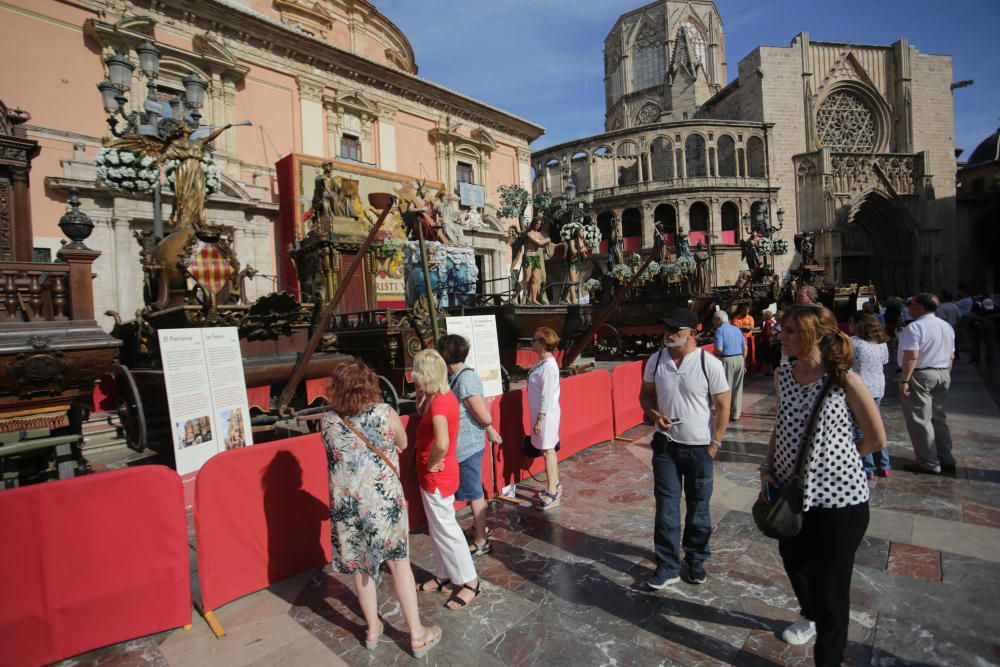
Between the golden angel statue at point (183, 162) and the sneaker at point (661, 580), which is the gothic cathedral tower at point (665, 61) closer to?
the golden angel statue at point (183, 162)

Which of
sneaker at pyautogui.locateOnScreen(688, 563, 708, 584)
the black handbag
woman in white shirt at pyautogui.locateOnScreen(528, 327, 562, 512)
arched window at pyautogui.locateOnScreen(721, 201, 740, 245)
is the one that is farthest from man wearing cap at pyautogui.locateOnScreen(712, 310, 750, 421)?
arched window at pyautogui.locateOnScreen(721, 201, 740, 245)

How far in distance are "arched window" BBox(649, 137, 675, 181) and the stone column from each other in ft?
105

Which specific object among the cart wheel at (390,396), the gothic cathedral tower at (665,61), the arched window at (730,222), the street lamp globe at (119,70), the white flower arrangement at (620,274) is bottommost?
the cart wheel at (390,396)

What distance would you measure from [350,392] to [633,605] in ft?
7.45

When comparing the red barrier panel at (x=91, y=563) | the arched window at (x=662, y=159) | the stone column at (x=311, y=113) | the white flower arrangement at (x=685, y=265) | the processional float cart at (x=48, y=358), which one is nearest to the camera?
the red barrier panel at (x=91, y=563)

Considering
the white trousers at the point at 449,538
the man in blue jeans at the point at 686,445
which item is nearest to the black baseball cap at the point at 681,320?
the man in blue jeans at the point at 686,445

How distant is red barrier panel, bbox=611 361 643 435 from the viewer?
7.22m

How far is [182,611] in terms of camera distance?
3.18 metres

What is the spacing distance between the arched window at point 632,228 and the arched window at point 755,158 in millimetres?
9708

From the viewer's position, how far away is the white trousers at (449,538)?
3232 mm

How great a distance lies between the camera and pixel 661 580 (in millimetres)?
3340

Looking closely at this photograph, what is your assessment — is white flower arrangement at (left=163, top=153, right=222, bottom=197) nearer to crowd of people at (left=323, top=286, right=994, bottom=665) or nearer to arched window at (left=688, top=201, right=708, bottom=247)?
crowd of people at (left=323, top=286, right=994, bottom=665)

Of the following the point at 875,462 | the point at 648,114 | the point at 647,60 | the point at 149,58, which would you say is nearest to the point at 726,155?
the point at 648,114

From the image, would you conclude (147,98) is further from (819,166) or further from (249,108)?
(819,166)
